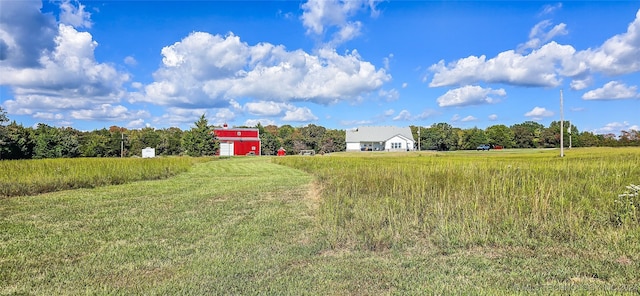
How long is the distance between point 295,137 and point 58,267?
7038 cm

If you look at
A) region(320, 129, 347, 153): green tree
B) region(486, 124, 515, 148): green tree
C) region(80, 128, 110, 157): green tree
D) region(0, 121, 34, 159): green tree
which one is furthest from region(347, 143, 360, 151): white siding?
region(0, 121, 34, 159): green tree

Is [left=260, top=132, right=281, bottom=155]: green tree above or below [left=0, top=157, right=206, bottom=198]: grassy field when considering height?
above

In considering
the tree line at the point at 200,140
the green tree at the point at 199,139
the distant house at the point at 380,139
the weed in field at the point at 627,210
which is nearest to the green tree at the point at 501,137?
the tree line at the point at 200,140

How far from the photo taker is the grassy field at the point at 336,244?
3600 mm

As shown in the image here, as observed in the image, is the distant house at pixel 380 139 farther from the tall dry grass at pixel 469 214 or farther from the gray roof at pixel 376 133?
the tall dry grass at pixel 469 214

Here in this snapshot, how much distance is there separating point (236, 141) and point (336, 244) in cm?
5691

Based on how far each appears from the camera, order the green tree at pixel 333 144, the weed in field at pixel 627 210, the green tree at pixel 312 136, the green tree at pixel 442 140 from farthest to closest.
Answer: the green tree at pixel 312 136
the green tree at pixel 333 144
the green tree at pixel 442 140
the weed in field at pixel 627 210

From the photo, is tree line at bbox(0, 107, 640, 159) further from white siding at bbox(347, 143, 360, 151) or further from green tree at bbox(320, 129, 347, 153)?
white siding at bbox(347, 143, 360, 151)

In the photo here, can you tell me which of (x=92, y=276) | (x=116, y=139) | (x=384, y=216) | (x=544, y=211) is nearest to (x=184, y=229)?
(x=92, y=276)

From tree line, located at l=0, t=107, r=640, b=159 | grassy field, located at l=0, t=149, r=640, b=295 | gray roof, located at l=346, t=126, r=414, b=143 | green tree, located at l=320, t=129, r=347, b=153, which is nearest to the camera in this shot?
grassy field, located at l=0, t=149, r=640, b=295

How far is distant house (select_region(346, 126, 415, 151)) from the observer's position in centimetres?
6169

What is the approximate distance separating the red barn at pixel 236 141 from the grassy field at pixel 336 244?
168ft

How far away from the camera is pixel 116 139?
55094 mm

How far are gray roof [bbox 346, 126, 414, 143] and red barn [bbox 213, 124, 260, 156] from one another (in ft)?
55.8
